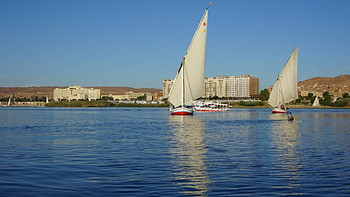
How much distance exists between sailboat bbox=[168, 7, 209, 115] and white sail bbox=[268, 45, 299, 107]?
918 inches

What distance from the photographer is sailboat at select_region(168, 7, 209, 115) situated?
5912 centimetres

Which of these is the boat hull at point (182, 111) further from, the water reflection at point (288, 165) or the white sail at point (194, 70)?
the water reflection at point (288, 165)

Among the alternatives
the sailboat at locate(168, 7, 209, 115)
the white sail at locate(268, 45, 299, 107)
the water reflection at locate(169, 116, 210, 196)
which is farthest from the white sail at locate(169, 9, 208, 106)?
the water reflection at locate(169, 116, 210, 196)

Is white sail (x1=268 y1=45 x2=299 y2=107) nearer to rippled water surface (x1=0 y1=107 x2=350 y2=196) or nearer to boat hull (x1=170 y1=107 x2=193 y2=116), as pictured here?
boat hull (x1=170 y1=107 x2=193 y2=116)

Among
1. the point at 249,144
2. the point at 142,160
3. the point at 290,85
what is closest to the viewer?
the point at 142,160

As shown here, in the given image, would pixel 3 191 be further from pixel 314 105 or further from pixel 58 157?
pixel 314 105

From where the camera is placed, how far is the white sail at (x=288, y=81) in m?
77.0

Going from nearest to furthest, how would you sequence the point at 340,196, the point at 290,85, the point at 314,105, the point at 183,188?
the point at 340,196 → the point at 183,188 → the point at 290,85 → the point at 314,105

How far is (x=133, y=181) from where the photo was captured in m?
12.2

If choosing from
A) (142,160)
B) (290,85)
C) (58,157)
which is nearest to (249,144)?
(142,160)

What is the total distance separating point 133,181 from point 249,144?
12372 millimetres

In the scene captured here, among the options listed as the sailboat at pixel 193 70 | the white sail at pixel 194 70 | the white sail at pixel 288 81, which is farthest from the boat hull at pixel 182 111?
the white sail at pixel 288 81

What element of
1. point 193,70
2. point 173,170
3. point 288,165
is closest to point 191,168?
point 173,170

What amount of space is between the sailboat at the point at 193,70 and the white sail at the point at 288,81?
23.3m
